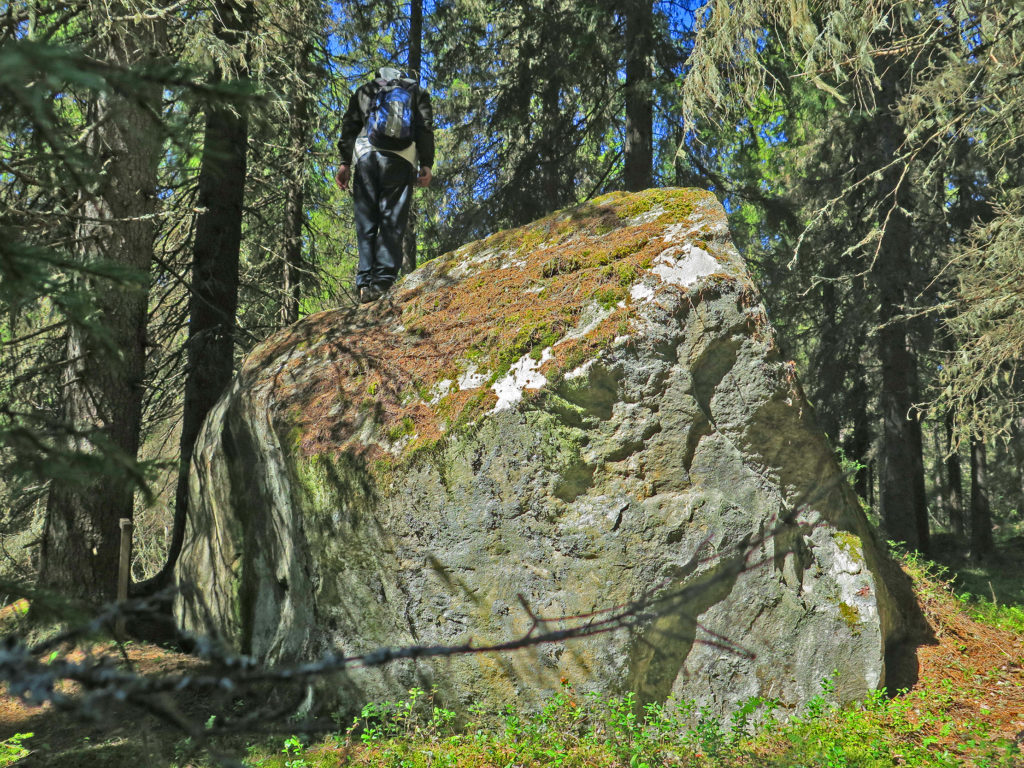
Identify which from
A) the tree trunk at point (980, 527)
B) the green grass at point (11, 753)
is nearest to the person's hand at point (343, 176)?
the green grass at point (11, 753)

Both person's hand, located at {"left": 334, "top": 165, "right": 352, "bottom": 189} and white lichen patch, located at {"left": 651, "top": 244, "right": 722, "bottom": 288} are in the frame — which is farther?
person's hand, located at {"left": 334, "top": 165, "right": 352, "bottom": 189}

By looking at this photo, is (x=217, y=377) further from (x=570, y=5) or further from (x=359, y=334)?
(x=570, y=5)

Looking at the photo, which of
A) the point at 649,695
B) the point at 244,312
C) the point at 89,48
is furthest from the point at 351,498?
the point at 244,312

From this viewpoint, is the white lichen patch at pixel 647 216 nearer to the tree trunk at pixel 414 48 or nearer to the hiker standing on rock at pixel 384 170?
the hiker standing on rock at pixel 384 170

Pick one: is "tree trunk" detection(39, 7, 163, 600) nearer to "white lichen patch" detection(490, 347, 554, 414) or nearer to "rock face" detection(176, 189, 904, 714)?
"rock face" detection(176, 189, 904, 714)

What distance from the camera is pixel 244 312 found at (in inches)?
390

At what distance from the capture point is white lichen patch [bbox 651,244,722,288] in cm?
447

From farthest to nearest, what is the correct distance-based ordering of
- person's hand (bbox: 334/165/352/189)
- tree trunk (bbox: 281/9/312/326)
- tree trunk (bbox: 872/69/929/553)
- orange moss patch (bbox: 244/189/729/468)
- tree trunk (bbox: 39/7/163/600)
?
tree trunk (bbox: 872/69/929/553)
tree trunk (bbox: 281/9/312/326)
person's hand (bbox: 334/165/352/189)
tree trunk (bbox: 39/7/163/600)
orange moss patch (bbox: 244/189/729/468)

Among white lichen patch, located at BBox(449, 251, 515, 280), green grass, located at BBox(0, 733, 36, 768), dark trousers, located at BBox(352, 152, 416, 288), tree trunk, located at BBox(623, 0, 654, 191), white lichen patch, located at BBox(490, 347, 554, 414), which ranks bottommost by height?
green grass, located at BBox(0, 733, 36, 768)

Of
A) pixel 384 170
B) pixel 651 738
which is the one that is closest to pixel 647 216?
pixel 384 170

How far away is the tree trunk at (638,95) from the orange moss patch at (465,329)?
14.2 feet

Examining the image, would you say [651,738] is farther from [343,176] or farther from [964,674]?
[343,176]

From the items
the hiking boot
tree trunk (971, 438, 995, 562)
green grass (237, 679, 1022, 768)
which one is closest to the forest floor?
green grass (237, 679, 1022, 768)

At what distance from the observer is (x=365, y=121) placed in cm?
653
